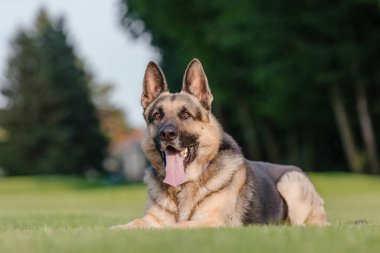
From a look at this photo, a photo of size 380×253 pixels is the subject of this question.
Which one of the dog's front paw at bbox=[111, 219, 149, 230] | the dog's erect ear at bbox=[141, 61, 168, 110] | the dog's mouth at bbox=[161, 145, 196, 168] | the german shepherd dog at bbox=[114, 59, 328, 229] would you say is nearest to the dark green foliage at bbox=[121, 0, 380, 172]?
the dog's erect ear at bbox=[141, 61, 168, 110]

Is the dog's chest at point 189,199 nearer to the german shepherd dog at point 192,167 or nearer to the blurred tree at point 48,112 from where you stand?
the german shepherd dog at point 192,167

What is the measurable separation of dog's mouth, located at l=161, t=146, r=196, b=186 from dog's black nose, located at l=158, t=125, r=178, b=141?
0.59ft

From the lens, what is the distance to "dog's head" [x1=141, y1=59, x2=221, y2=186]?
9.61m

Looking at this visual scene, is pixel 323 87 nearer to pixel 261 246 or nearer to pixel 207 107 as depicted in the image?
pixel 207 107

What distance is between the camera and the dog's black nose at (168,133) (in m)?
9.47

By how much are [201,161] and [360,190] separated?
2274cm

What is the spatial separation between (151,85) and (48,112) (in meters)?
72.2

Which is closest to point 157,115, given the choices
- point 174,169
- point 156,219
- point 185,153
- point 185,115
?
point 185,115

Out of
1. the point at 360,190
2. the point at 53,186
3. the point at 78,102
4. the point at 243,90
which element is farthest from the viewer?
the point at 78,102

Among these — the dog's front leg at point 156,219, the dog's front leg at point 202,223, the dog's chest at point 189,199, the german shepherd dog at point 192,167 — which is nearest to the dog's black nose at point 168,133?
the german shepherd dog at point 192,167

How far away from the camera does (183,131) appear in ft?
31.4

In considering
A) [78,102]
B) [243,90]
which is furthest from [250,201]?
[78,102]

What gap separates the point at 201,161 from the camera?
985cm

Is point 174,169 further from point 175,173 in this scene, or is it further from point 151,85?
point 151,85
